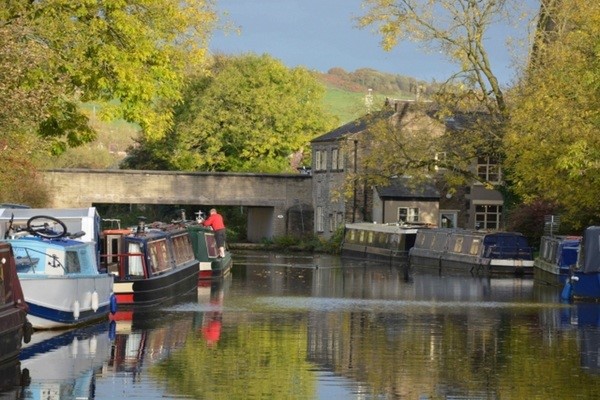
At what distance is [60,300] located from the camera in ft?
86.3

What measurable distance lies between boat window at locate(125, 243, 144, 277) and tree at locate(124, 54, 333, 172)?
5766 centimetres

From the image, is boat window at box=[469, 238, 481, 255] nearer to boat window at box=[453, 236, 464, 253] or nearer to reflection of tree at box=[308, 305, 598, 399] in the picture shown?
boat window at box=[453, 236, 464, 253]

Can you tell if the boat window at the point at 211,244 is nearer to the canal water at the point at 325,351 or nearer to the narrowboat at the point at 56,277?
the canal water at the point at 325,351

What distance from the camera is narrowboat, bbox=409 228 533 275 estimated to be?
5725 centimetres

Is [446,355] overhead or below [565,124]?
below

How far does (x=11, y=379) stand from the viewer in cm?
1947

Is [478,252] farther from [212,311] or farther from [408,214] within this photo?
[212,311]

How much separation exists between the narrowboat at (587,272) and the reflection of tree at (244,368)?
11972 millimetres

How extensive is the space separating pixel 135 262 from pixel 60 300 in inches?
360

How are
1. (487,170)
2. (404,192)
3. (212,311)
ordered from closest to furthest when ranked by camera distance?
(212,311) < (487,170) < (404,192)

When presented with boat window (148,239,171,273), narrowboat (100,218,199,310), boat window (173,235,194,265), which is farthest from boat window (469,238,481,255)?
boat window (148,239,171,273)

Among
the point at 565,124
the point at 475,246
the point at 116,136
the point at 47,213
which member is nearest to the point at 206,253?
the point at 565,124

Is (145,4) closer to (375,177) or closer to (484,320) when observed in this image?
(484,320)

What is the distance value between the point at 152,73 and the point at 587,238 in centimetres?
1154
